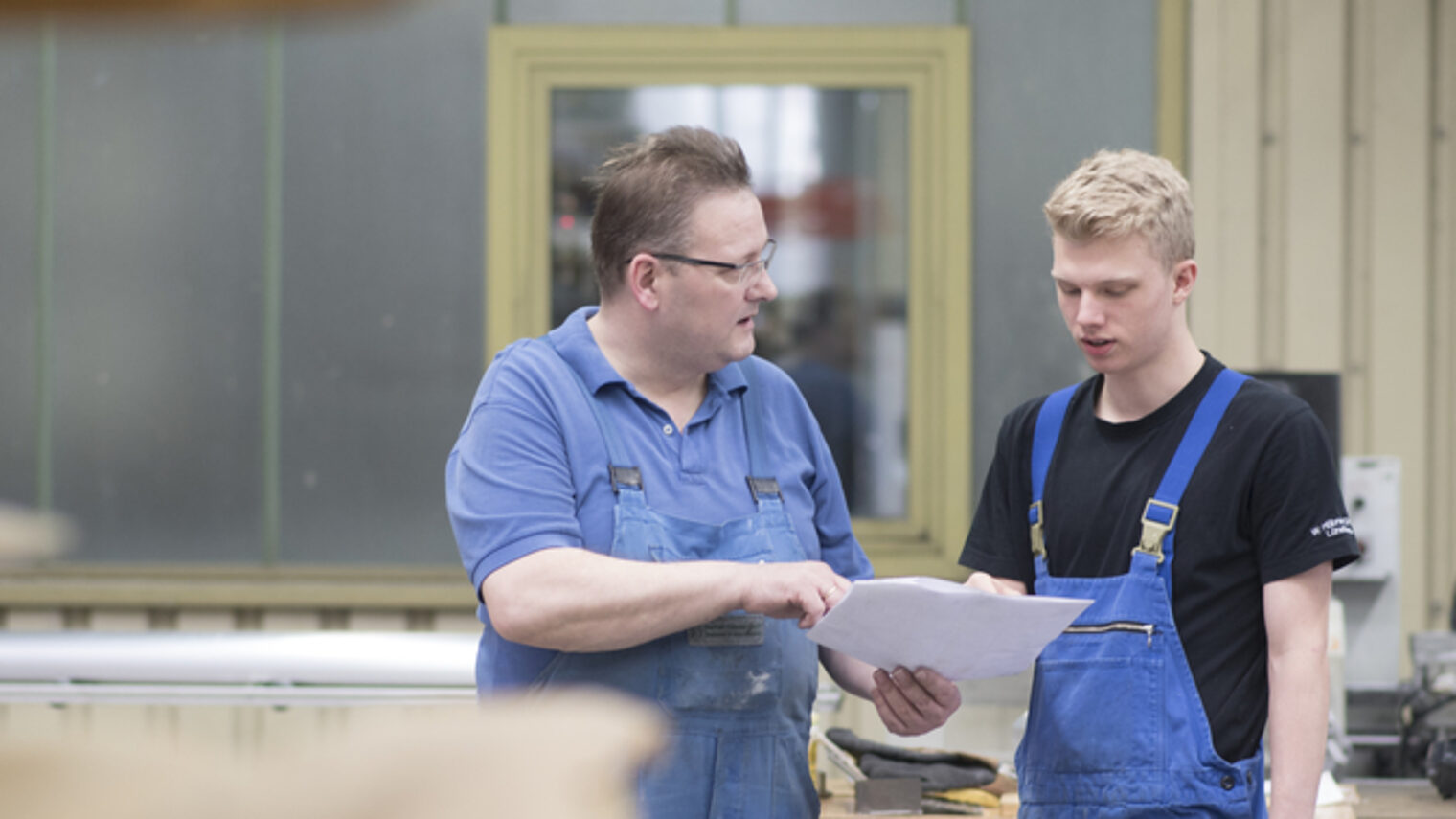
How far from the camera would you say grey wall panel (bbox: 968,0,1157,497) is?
5.00m

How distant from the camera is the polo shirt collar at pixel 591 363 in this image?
1.93m

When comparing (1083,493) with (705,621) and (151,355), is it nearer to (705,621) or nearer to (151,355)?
(705,621)

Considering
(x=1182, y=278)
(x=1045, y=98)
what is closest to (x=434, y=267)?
(x=1045, y=98)

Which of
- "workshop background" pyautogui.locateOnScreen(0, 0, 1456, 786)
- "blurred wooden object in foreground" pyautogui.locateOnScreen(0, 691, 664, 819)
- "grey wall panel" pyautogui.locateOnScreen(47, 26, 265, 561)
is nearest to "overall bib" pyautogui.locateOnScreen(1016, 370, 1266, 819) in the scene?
"blurred wooden object in foreground" pyautogui.locateOnScreen(0, 691, 664, 819)

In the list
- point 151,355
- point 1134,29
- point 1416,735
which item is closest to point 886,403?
point 1134,29

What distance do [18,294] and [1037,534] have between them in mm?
4374

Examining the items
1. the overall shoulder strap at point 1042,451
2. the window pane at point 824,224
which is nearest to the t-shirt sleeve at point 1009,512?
the overall shoulder strap at point 1042,451

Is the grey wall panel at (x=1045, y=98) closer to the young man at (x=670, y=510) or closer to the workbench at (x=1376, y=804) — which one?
the workbench at (x=1376, y=804)

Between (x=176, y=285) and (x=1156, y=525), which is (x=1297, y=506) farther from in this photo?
(x=176, y=285)

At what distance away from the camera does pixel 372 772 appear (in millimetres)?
302

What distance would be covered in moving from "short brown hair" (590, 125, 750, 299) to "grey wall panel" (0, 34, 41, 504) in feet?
12.8

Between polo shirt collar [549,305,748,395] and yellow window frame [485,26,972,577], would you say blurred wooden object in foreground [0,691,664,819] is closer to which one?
polo shirt collar [549,305,748,395]

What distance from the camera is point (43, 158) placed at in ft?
16.6

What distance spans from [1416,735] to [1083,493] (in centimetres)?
221
